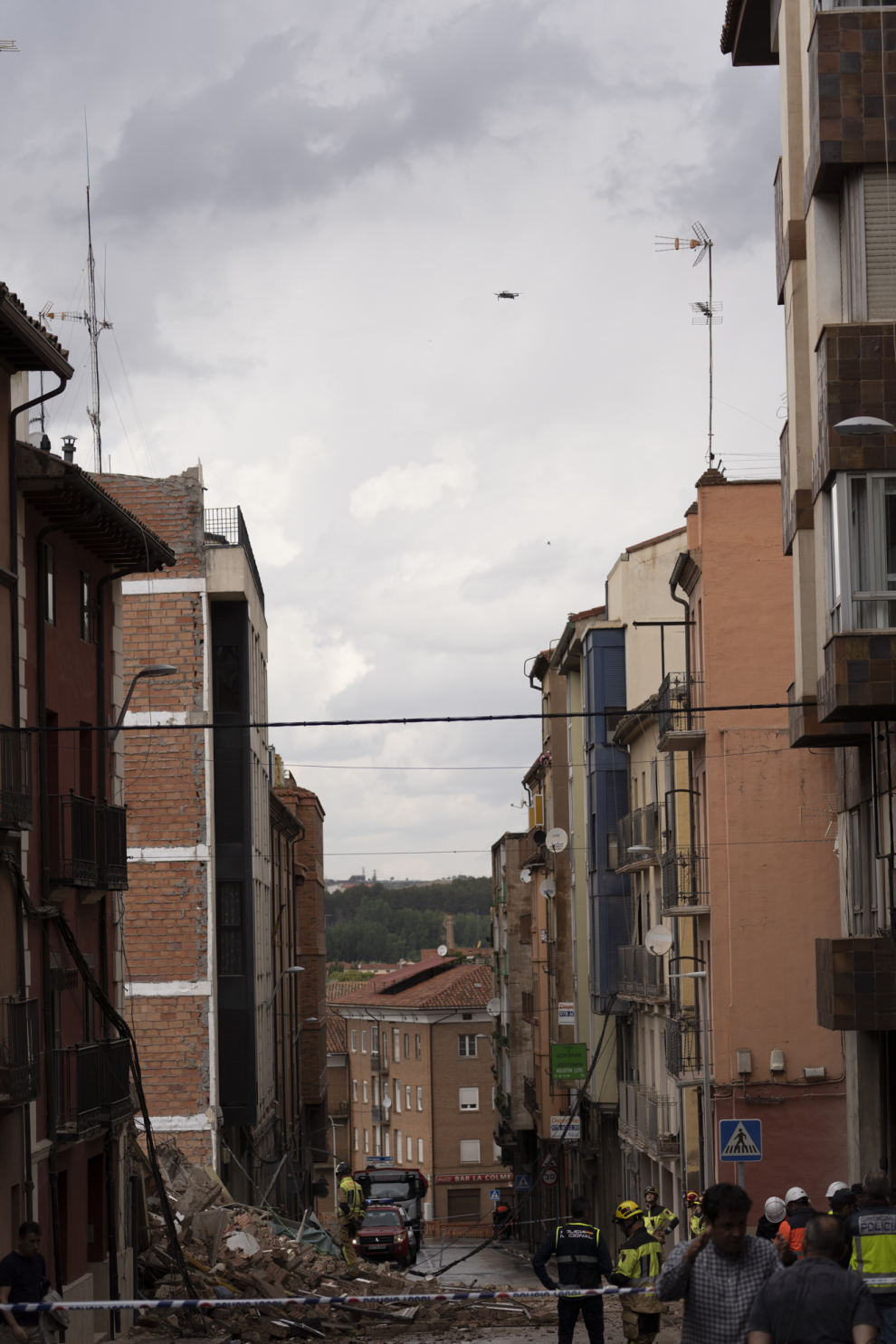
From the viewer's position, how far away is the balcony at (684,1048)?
110 feet

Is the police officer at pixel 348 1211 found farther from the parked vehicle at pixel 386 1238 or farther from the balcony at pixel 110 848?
the balcony at pixel 110 848

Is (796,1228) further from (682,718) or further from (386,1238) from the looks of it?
(386,1238)

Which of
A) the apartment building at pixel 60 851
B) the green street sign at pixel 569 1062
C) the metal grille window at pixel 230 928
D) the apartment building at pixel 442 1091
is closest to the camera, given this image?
the apartment building at pixel 60 851

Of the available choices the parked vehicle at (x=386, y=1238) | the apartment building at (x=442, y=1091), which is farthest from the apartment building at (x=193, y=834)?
the apartment building at (x=442, y=1091)

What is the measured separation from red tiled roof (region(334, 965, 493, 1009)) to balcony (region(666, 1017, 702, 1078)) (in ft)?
195

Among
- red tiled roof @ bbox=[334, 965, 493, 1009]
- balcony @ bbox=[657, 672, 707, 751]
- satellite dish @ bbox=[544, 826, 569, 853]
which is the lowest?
red tiled roof @ bbox=[334, 965, 493, 1009]

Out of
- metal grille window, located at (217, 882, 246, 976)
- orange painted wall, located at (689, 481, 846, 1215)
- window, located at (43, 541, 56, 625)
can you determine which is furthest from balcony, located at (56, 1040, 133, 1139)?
metal grille window, located at (217, 882, 246, 976)

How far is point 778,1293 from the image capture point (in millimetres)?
7547

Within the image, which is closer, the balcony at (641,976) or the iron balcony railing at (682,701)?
the iron balcony railing at (682,701)

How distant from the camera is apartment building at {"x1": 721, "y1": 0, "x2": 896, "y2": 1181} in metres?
18.2

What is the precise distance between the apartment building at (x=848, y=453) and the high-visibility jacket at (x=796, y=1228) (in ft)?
14.4

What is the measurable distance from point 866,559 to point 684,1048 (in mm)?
17864

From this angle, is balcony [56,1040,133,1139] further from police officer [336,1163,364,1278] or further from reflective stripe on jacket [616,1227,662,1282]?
police officer [336,1163,364,1278]

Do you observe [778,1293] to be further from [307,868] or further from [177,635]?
[307,868]
